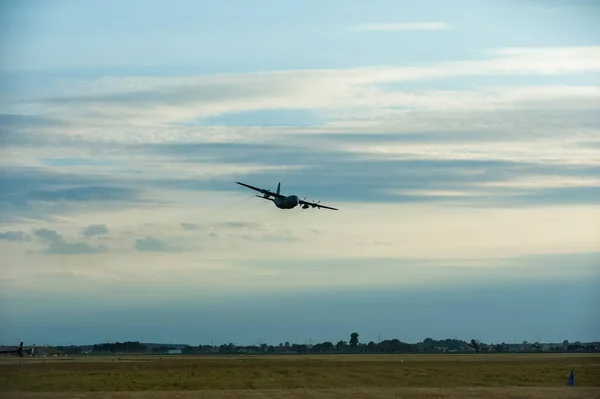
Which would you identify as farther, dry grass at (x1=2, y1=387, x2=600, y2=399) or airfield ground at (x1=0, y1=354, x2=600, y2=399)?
airfield ground at (x1=0, y1=354, x2=600, y2=399)

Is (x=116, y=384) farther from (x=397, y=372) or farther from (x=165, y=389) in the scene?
(x=397, y=372)

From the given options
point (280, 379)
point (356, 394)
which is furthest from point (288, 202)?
point (356, 394)

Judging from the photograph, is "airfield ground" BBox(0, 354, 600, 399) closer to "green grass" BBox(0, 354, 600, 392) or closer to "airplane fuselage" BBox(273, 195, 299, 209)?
"green grass" BBox(0, 354, 600, 392)

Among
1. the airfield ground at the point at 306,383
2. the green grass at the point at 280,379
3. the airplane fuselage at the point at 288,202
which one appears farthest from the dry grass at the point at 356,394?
the airplane fuselage at the point at 288,202

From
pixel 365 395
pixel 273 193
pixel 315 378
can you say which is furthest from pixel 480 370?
pixel 365 395

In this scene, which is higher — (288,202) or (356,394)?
(288,202)

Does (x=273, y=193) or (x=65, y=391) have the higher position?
(x=273, y=193)

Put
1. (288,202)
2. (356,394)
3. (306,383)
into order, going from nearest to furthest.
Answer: (356,394), (306,383), (288,202)

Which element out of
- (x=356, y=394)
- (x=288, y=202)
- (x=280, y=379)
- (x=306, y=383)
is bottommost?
(x=356, y=394)

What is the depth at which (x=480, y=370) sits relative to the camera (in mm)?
89750

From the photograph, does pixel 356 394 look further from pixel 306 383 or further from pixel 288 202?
pixel 288 202

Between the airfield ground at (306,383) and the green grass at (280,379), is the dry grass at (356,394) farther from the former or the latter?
the green grass at (280,379)

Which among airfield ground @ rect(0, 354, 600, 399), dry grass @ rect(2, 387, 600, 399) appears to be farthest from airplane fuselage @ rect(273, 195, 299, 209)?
dry grass @ rect(2, 387, 600, 399)

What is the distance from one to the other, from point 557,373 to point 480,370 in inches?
320
